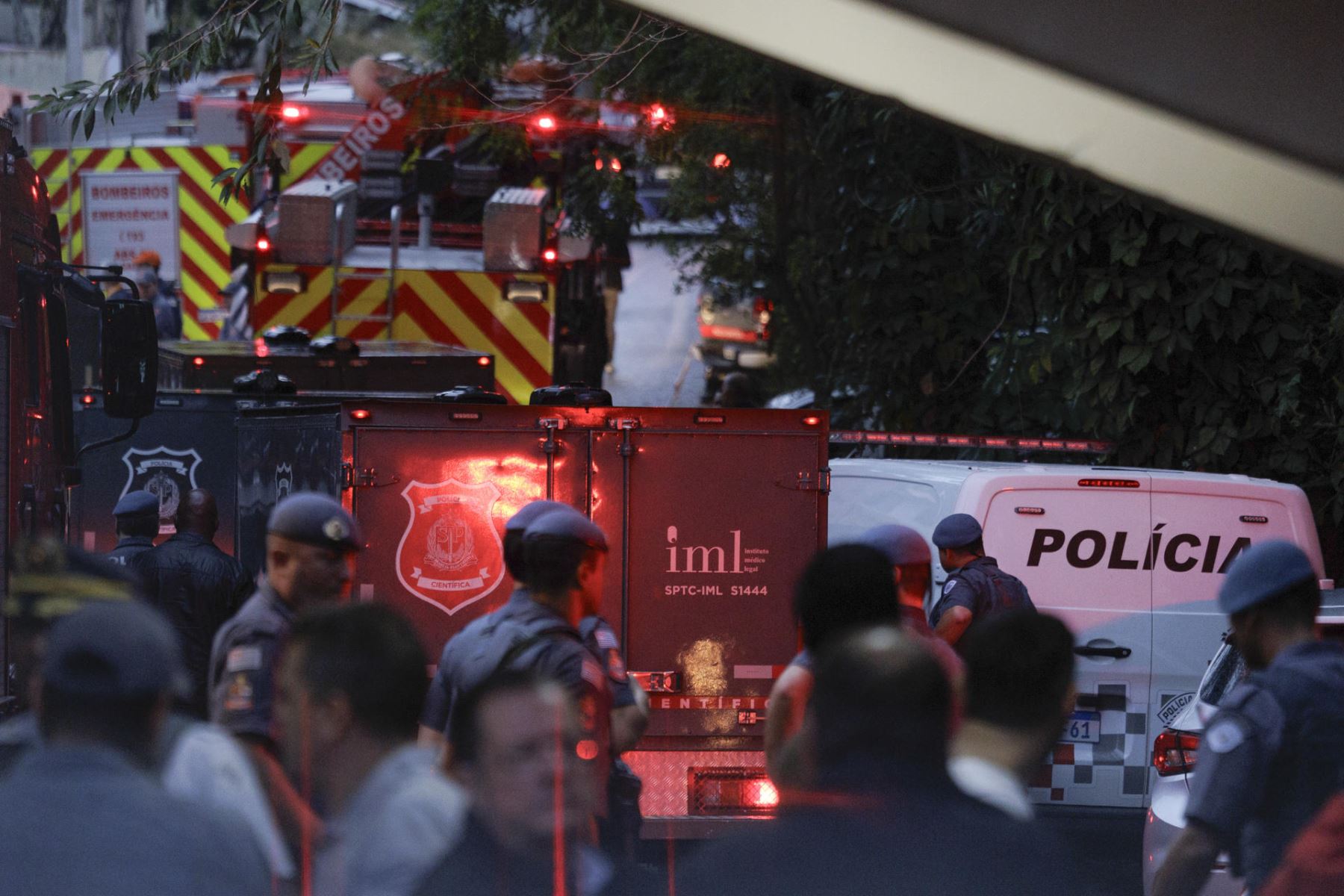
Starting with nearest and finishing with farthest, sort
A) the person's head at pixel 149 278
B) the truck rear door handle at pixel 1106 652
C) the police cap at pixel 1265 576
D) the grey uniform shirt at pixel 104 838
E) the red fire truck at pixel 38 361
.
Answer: the grey uniform shirt at pixel 104 838
the police cap at pixel 1265 576
the red fire truck at pixel 38 361
the truck rear door handle at pixel 1106 652
the person's head at pixel 149 278

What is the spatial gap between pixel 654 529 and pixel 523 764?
4729 mm

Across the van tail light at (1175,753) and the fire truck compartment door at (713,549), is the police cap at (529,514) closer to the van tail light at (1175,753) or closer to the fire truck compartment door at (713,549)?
the van tail light at (1175,753)

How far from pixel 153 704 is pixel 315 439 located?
555 cm

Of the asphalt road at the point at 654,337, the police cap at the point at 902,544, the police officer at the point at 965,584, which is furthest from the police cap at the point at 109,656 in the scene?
the asphalt road at the point at 654,337

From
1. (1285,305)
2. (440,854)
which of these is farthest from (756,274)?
(440,854)

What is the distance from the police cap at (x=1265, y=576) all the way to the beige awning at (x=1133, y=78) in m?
0.87

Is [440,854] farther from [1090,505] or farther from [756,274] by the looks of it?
[756,274]

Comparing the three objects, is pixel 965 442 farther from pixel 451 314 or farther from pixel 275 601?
pixel 275 601

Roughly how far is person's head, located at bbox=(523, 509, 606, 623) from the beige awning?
1346 millimetres

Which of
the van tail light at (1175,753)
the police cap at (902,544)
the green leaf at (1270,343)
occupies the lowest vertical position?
the van tail light at (1175,753)

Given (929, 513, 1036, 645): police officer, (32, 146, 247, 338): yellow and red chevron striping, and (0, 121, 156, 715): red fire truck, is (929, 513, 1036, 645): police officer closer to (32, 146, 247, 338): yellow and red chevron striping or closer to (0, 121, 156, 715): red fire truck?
(0, 121, 156, 715): red fire truck

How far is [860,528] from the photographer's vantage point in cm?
1003

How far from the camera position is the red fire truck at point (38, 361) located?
21.2 feet

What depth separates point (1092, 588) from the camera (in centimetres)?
843
